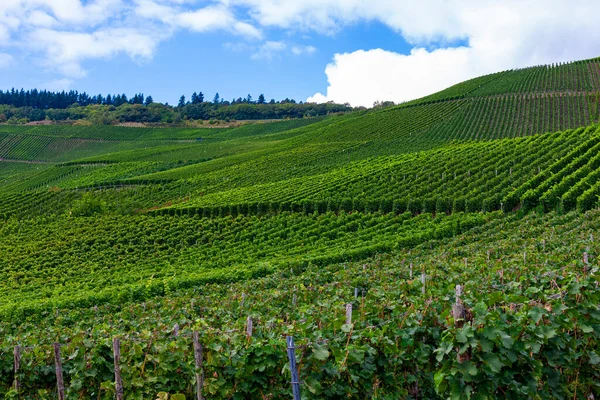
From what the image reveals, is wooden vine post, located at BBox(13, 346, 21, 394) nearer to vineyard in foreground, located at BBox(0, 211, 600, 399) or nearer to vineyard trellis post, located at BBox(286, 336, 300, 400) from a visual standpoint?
vineyard in foreground, located at BBox(0, 211, 600, 399)

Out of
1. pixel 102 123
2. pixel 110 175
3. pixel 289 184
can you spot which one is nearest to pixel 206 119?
pixel 102 123

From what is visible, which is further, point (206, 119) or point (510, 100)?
point (206, 119)

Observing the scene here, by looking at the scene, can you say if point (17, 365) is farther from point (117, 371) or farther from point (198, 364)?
point (198, 364)

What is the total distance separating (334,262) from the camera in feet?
95.1

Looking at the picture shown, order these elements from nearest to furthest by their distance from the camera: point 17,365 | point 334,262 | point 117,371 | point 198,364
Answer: point 198,364 → point 117,371 → point 17,365 → point 334,262

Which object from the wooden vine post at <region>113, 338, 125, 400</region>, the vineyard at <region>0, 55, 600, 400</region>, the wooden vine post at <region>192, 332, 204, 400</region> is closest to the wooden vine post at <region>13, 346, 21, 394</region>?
the vineyard at <region>0, 55, 600, 400</region>

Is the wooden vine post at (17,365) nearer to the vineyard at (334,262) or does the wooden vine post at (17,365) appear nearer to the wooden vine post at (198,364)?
the vineyard at (334,262)

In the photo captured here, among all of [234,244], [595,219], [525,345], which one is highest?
[525,345]

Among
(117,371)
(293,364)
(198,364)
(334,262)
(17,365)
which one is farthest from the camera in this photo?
(334,262)

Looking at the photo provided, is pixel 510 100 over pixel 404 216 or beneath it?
over

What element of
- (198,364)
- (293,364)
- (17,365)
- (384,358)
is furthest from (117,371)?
(384,358)

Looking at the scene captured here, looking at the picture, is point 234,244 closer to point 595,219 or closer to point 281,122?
point 595,219

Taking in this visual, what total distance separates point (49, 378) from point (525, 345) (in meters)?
6.32

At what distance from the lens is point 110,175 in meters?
90.2
